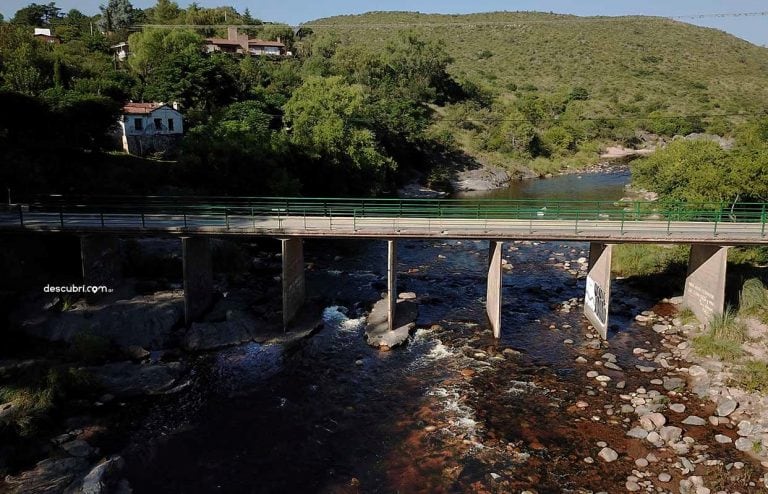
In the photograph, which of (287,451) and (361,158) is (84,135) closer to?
(361,158)

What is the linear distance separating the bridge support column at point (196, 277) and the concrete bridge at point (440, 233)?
0.18 feet

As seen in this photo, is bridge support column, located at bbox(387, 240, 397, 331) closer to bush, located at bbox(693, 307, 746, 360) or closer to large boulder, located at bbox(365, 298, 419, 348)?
large boulder, located at bbox(365, 298, 419, 348)

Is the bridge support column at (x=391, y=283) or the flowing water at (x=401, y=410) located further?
the bridge support column at (x=391, y=283)

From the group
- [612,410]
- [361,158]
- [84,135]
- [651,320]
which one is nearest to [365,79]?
[361,158]

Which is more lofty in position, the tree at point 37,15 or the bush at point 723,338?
the tree at point 37,15

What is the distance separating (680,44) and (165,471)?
19001 cm

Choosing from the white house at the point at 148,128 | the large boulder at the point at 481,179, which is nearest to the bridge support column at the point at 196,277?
the white house at the point at 148,128

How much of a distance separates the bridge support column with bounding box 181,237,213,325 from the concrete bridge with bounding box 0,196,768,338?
0.06 meters

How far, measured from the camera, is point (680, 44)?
16925 cm

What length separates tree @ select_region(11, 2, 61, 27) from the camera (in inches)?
4811

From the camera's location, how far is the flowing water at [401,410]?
1966 cm

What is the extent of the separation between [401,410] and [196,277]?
14.8 meters

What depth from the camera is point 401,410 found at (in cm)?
2369

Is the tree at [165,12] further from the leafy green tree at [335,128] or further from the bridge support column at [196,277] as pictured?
the bridge support column at [196,277]
